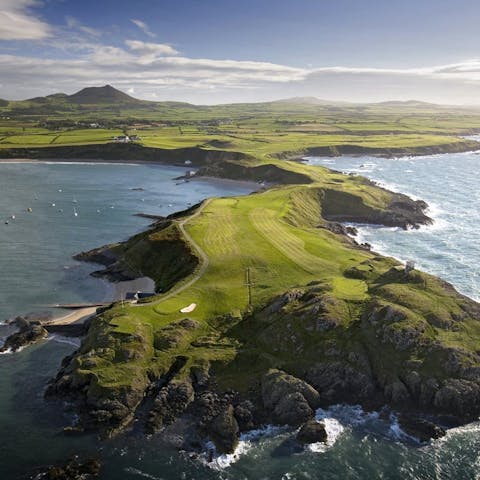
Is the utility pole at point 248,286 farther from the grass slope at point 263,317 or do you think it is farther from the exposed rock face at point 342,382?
the exposed rock face at point 342,382

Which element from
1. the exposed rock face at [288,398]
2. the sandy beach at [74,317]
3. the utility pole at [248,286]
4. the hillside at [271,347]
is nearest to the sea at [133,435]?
the exposed rock face at [288,398]

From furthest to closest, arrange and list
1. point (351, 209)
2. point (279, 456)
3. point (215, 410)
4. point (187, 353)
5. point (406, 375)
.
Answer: point (351, 209)
point (187, 353)
point (406, 375)
point (215, 410)
point (279, 456)

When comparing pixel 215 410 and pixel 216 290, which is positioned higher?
pixel 216 290

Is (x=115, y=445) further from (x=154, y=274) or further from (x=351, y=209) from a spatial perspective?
(x=351, y=209)

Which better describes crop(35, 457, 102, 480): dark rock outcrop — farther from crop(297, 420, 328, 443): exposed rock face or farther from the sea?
crop(297, 420, 328, 443): exposed rock face

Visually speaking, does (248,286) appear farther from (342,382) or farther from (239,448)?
(239,448)

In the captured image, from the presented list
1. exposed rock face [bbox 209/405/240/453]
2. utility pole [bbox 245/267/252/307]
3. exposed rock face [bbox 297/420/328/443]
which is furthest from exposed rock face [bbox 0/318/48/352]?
exposed rock face [bbox 297/420/328/443]

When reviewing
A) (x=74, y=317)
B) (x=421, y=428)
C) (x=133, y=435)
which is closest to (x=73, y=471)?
→ (x=133, y=435)

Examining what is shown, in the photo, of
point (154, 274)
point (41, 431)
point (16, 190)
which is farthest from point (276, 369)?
point (16, 190)
